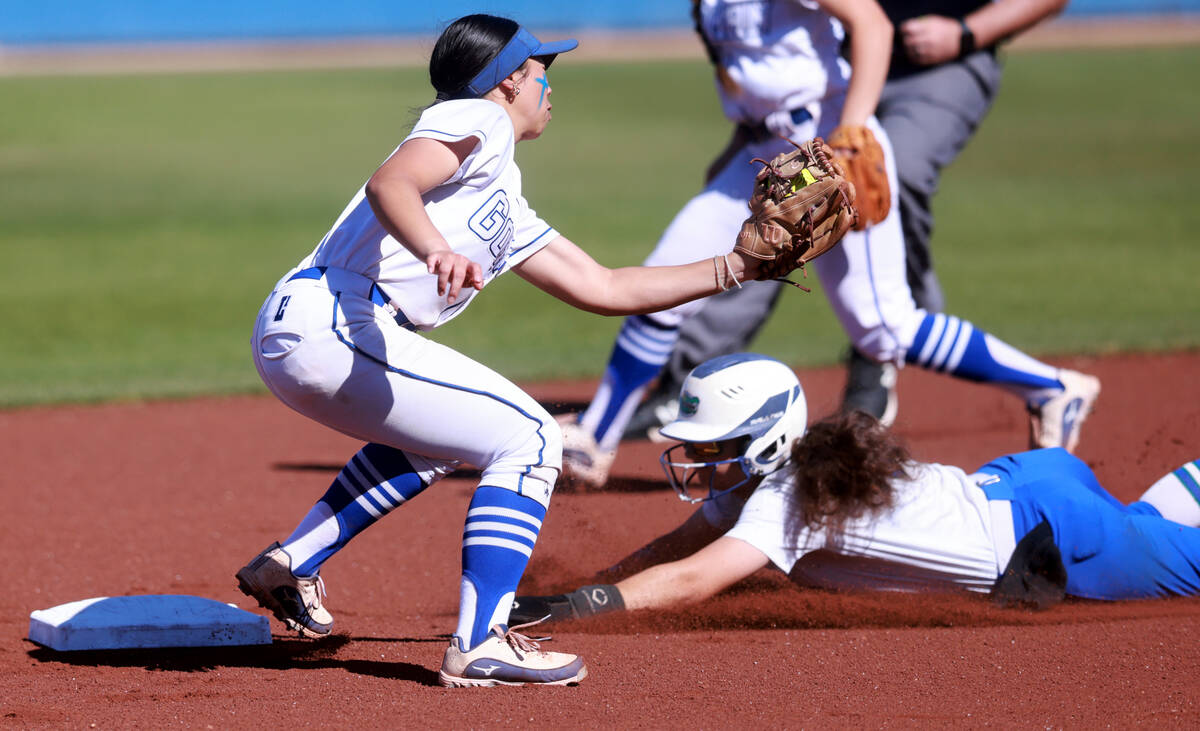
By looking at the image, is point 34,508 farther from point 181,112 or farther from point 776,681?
point 181,112

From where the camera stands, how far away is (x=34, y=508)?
5.15 m

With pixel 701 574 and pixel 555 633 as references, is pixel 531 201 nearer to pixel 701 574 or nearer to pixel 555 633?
pixel 555 633

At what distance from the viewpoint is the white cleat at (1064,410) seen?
16.0 feet

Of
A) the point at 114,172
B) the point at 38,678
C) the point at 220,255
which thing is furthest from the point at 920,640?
the point at 114,172

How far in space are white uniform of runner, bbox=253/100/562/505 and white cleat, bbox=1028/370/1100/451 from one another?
2.42 metres

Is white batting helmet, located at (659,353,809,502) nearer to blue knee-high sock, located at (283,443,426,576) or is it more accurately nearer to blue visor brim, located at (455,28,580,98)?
blue knee-high sock, located at (283,443,426,576)

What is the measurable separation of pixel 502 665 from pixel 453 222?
0.98 m

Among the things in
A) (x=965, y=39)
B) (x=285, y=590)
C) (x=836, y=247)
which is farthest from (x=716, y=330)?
(x=285, y=590)

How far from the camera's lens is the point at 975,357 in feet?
16.0

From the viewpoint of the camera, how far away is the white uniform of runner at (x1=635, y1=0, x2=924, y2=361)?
15.9 feet

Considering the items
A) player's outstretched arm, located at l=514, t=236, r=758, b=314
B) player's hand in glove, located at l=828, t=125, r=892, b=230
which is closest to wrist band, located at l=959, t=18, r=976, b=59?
player's hand in glove, located at l=828, t=125, r=892, b=230

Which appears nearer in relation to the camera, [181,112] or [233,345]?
[233,345]

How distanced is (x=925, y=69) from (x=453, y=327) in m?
4.26

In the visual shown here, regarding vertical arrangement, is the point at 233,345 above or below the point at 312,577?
below
